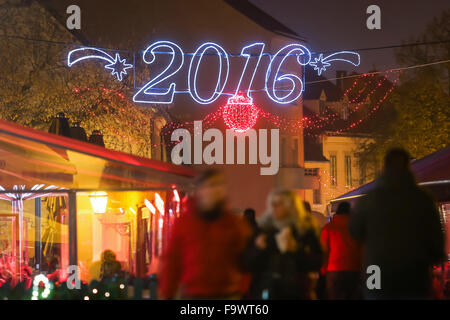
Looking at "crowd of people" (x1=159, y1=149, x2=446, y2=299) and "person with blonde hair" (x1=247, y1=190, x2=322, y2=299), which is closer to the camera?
"crowd of people" (x1=159, y1=149, x2=446, y2=299)

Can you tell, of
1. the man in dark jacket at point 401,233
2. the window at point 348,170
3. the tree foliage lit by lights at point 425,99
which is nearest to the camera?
the man in dark jacket at point 401,233

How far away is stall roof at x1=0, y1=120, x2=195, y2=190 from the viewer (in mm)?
11789

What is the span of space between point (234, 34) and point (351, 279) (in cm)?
3154

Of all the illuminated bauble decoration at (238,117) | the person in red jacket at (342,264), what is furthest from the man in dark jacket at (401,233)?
the illuminated bauble decoration at (238,117)

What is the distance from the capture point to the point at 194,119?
40.7m

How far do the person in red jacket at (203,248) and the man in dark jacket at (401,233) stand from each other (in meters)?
1.11

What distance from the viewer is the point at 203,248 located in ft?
22.2

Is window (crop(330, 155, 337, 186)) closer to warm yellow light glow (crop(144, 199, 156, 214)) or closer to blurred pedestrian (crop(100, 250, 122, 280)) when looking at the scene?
warm yellow light glow (crop(144, 199, 156, 214))

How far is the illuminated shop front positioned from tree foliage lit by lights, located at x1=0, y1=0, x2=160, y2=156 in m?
10.1

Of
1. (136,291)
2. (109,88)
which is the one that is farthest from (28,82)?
(136,291)

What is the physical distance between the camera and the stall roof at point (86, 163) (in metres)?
11.8

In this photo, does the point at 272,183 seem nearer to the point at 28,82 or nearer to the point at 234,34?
the point at 234,34

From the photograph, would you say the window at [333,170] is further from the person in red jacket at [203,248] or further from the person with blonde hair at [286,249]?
the person in red jacket at [203,248]

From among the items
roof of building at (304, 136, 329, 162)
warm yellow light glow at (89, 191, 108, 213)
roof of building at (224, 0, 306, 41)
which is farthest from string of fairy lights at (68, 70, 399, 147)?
warm yellow light glow at (89, 191, 108, 213)
